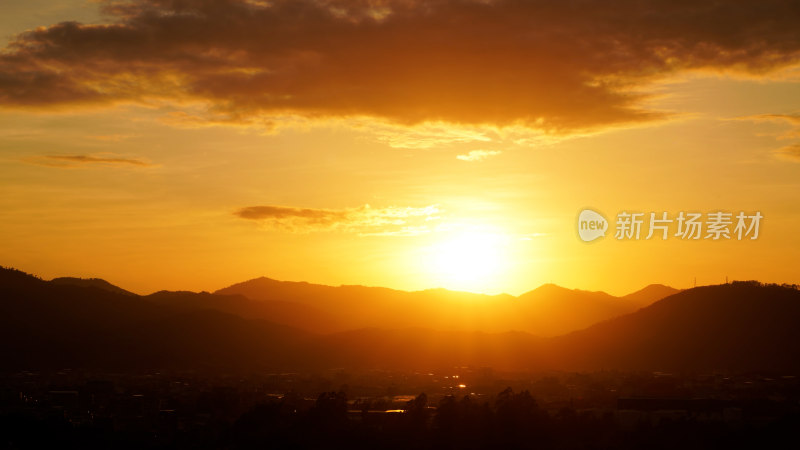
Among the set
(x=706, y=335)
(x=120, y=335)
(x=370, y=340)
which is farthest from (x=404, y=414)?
(x=370, y=340)

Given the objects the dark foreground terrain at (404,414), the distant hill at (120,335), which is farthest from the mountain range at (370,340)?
the dark foreground terrain at (404,414)

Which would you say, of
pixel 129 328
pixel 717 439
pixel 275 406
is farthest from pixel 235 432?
pixel 129 328

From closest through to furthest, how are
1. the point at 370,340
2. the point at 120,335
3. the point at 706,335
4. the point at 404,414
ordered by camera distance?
the point at 404,414, the point at 706,335, the point at 120,335, the point at 370,340

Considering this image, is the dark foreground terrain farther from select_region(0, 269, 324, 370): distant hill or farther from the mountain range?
select_region(0, 269, 324, 370): distant hill

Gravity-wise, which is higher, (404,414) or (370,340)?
(370,340)

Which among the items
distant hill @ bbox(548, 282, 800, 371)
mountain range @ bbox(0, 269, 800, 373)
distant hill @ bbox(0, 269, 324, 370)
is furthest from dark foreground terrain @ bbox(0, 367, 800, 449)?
distant hill @ bbox(0, 269, 324, 370)

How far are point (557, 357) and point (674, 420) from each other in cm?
8236

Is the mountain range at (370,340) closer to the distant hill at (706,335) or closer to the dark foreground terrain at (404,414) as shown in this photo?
the distant hill at (706,335)

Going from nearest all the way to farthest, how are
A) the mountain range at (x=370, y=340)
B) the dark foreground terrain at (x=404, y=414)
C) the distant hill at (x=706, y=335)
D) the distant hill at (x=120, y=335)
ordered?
1. the dark foreground terrain at (x=404, y=414)
2. the distant hill at (x=706, y=335)
3. the mountain range at (x=370, y=340)
4. the distant hill at (x=120, y=335)

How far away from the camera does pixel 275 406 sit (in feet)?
228

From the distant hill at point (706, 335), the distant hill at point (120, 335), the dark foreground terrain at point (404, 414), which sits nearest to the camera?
the dark foreground terrain at point (404, 414)

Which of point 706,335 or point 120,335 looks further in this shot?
point 120,335

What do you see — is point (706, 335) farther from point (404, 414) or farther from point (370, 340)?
point (404, 414)

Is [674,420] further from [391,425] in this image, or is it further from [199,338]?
[199,338]
